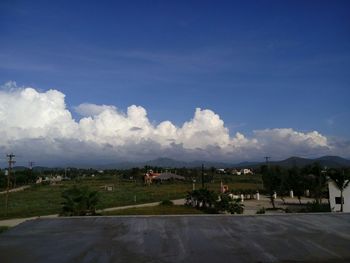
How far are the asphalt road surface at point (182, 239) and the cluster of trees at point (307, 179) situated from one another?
72.1 ft

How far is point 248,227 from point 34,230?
4.34m

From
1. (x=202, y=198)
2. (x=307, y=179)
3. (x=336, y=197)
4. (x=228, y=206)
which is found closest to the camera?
(x=228, y=206)

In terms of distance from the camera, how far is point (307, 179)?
44.2 m

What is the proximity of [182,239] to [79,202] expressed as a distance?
16.7 meters

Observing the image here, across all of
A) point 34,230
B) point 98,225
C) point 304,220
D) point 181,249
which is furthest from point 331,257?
point 34,230

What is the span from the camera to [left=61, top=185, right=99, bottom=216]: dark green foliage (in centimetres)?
2264

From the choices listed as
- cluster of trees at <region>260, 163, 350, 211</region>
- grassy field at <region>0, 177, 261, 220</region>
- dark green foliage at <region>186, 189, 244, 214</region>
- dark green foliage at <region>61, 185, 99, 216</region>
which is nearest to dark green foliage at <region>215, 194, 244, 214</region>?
dark green foliage at <region>186, 189, 244, 214</region>

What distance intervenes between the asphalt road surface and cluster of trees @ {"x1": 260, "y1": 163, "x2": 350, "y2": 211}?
72.1ft

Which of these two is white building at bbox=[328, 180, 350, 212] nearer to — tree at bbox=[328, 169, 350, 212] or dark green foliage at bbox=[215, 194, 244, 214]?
tree at bbox=[328, 169, 350, 212]

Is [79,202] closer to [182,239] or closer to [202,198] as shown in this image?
[202,198]

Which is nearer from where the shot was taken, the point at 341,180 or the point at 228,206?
the point at 228,206

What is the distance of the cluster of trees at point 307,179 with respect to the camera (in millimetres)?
30553

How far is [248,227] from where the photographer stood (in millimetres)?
8398

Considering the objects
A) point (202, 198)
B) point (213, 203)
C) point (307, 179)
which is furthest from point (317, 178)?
point (213, 203)
